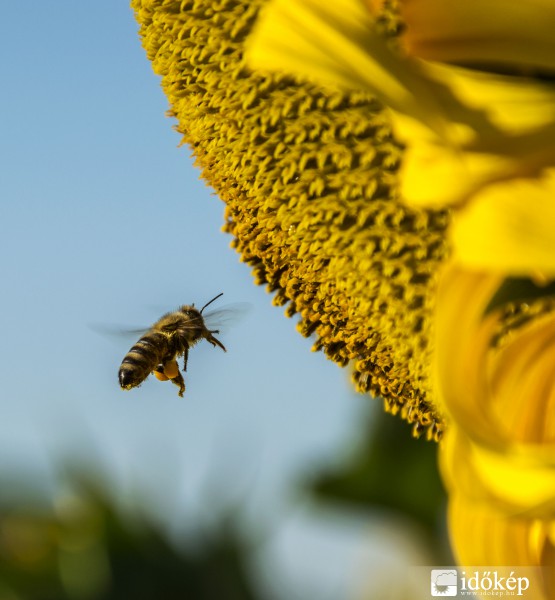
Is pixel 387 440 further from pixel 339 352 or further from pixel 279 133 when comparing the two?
pixel 279 133

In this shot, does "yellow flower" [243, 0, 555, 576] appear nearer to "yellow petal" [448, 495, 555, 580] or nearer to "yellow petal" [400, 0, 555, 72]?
"yellow petal" [400, 0, 555, 72]

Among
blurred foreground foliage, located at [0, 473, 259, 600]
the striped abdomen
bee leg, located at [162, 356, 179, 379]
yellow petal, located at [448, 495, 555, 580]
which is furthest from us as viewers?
blurred foreground foliage, located at [0, 473, 259, 600]

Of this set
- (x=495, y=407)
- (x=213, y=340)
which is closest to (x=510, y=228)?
(x=495, y=407)

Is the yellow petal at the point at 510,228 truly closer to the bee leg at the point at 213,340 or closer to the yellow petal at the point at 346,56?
the yellow petal at the point at 346,56

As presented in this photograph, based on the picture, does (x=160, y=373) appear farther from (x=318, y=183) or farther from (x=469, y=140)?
(x=469, y=140)

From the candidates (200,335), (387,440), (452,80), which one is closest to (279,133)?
(452,80)

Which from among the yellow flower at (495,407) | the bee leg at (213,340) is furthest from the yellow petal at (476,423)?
the bee leg at (213,340)
